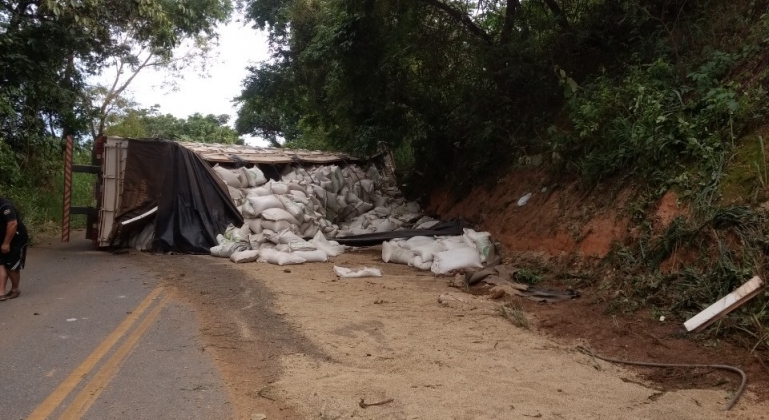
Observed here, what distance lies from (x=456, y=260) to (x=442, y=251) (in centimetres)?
67

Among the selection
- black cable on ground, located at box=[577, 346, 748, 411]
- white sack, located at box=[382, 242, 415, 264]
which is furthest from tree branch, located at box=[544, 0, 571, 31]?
black cable on ground, located at box=[577, 346, 748, 411]

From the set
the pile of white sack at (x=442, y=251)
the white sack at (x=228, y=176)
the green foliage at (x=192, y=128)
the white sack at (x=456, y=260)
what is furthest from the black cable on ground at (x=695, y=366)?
the green foliage at (x=192, y=128)

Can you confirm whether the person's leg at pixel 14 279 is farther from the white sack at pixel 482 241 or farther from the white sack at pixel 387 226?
the white sack at pixel 387 226

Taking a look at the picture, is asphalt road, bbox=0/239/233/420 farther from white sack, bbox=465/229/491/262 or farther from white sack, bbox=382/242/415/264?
white sack, bbox=465/229/491/262

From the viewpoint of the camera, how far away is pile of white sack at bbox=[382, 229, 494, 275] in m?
10.3

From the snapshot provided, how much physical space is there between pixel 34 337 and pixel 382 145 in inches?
476

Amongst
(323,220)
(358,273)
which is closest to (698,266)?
(358,273)

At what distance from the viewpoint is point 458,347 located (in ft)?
19.8

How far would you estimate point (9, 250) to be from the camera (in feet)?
26.7

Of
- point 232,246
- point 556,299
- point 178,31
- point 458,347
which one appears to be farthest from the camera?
point 178,31

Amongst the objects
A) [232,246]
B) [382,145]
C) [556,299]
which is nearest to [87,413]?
[556,299]

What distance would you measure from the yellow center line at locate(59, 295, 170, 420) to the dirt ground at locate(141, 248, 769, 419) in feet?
2.22

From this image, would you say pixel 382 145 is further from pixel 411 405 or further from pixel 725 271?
pixel 411 405

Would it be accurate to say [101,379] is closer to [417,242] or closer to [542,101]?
[417,242]
